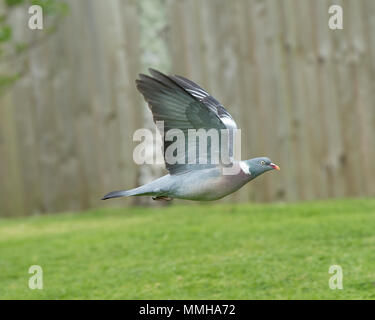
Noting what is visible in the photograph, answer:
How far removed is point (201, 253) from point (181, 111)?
5.39 feet

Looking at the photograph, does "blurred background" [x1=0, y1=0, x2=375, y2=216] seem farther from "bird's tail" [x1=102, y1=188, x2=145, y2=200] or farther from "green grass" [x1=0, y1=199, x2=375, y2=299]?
"bird's tail" [x1=102, y1=188, x2=145, y2=200]

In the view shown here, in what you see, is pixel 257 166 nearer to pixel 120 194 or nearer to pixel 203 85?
pixel 120 194

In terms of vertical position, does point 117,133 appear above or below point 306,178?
above

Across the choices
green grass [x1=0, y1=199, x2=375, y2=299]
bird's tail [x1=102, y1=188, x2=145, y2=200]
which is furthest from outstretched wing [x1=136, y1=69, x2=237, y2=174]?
green grass [x1=0, y1=199, x2=375, y2=299]

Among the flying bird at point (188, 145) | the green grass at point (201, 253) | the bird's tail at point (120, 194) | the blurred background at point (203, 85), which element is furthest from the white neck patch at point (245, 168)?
the blurred background at point (203, 85)

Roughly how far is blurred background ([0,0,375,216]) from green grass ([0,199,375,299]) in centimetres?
46

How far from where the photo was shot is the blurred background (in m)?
6.51

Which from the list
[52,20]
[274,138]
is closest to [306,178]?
[274,138]

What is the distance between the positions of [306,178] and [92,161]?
205 centimetres

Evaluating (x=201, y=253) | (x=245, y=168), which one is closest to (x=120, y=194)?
(x=245, y=168)

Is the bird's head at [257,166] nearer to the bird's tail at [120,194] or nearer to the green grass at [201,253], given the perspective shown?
the bird's tail at [120,194]

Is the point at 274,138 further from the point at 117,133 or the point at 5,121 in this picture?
the point at 5,121

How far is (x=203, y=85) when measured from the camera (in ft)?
21.4
